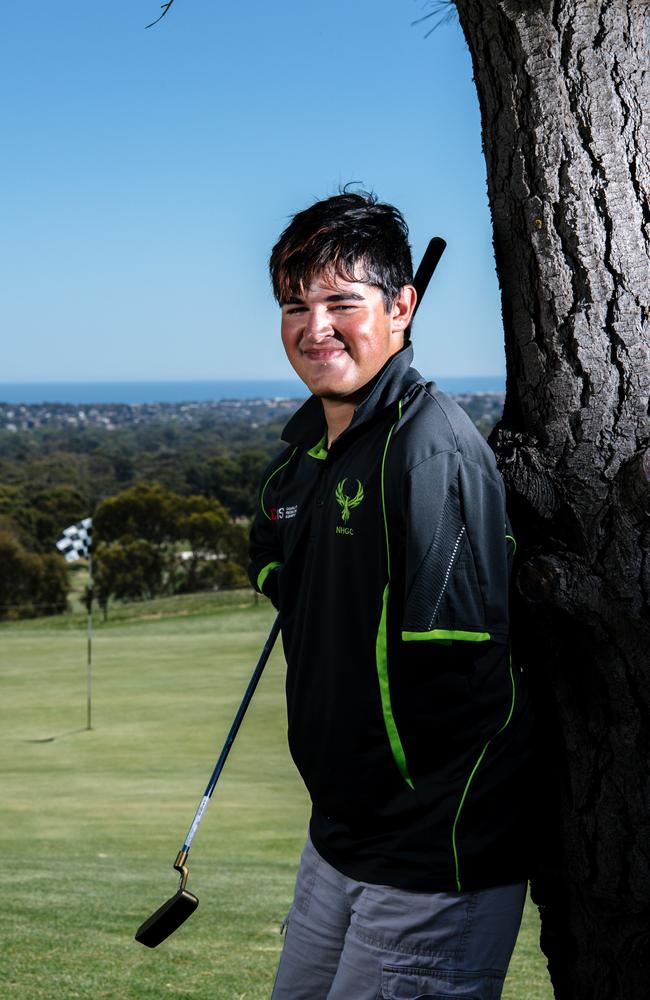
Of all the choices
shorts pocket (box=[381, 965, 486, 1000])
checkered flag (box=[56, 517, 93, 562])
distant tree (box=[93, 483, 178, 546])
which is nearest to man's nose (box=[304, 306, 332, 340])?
shorts pocket (box=[381, 965, 486, 1000])

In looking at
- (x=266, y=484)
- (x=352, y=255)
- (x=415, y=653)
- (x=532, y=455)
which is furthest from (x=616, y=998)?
(x=352, y=255)

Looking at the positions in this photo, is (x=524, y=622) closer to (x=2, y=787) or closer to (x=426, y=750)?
(x=426, y=750)

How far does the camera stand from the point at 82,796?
10.3m

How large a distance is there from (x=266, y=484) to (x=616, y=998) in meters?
1.08

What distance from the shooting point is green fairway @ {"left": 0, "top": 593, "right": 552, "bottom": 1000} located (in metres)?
4.18

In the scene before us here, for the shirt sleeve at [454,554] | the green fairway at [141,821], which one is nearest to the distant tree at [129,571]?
the green fairway at [141,821]

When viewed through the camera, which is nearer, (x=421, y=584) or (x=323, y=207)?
(x=421, y=584)

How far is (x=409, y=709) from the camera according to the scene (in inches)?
69.3

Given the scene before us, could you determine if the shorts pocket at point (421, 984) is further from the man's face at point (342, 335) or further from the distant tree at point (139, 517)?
the distant tree at point (139, 517)

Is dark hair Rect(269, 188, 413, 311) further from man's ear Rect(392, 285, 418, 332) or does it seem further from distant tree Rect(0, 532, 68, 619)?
distant tree Rect(0, 532, 68, 619)

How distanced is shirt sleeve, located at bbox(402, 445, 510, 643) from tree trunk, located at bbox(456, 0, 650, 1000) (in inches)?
7.1

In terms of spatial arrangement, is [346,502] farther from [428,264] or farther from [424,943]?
[424,943]

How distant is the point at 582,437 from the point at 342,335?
0.43 metres

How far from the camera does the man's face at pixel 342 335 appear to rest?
2.01m
